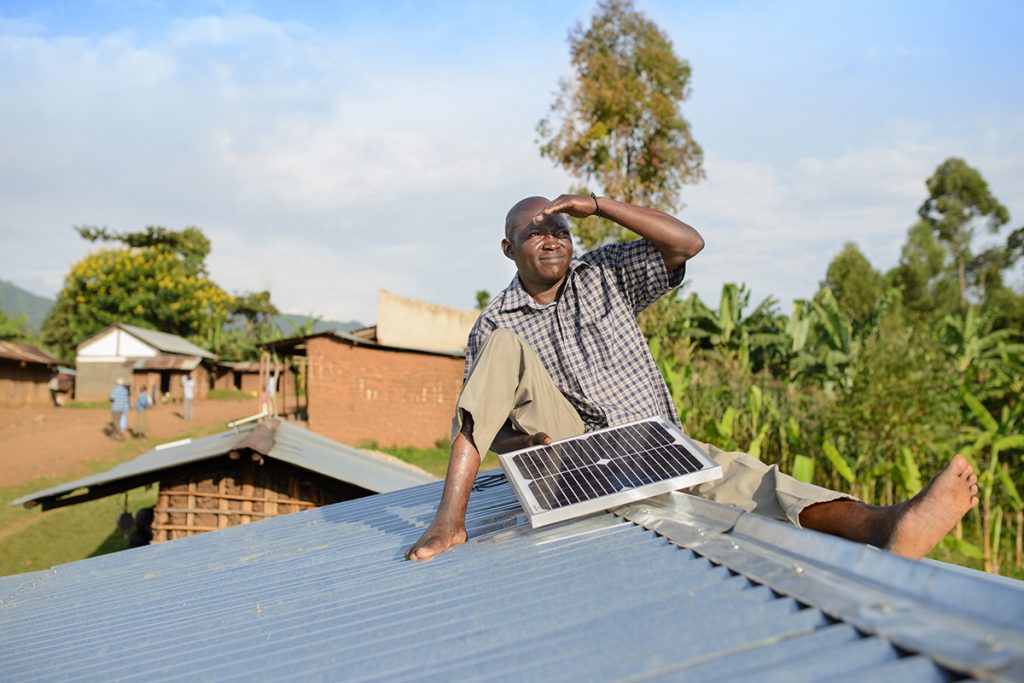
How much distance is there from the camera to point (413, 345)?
20.7m

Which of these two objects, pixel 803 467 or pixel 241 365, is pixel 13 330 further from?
pixel 803 467

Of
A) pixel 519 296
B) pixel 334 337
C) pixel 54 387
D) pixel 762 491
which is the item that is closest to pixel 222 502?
pixel 519 296

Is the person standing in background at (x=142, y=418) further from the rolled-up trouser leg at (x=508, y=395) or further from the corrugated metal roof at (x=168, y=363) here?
the rolled-up trouser leg at (x=508, y=395)

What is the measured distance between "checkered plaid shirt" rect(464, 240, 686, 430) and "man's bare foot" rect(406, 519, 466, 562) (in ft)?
2.50

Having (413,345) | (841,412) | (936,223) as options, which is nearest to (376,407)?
(413,345)

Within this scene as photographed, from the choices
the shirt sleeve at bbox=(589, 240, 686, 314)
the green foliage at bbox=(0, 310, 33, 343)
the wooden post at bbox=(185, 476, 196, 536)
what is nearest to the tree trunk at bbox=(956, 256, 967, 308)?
the wooden post at bbox=(185, 476, 196, 536)

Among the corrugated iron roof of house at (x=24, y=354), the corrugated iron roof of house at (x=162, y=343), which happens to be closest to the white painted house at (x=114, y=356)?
the corrugated iron roof of house at (x=162, y=343)

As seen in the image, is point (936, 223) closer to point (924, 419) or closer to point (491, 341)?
point (924, 419)

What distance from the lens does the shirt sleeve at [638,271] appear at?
3.05 m

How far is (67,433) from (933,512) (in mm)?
24080

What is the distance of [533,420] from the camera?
291 cm

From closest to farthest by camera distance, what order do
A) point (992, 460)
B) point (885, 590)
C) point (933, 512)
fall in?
point (885, 590), point (933, 512), point (992, 460)

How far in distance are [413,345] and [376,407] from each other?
7.80 ft

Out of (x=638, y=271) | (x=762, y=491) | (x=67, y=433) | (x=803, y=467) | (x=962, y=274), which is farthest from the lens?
(x=962, y=274)
